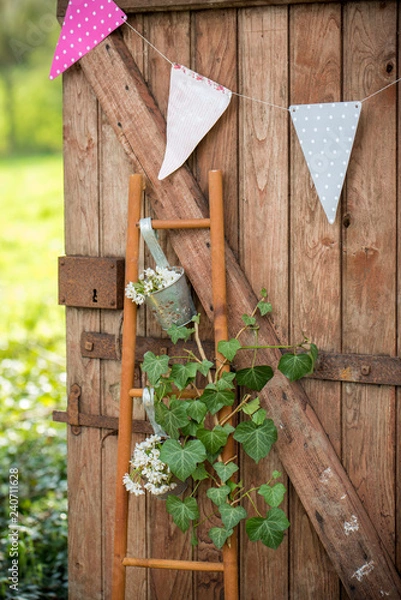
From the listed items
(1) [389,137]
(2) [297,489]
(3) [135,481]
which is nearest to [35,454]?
(3) [135,481]

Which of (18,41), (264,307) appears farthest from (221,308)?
(18,41)

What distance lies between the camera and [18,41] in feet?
23.2

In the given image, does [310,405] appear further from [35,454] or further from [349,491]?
[35,454]

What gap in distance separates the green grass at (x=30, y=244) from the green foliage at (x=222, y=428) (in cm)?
415

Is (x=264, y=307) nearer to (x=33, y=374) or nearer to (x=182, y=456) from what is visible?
(x=182, y=456)

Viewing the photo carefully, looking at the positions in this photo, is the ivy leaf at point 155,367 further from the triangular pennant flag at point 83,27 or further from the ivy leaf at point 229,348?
the triangular pennant flag at point 83,27

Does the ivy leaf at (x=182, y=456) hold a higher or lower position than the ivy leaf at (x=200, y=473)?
higher

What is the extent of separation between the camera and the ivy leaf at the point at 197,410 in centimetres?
214

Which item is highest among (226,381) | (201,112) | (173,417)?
(201,112)

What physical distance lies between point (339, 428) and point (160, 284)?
0.73 meters

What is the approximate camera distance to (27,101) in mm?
9438

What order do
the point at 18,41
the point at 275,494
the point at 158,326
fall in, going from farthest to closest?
the point at 18,41
the point at 158,326
the point at 275,494

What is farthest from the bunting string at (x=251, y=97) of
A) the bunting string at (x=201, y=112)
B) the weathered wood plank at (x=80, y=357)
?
the weathered wood plank at (x=80, y=357)

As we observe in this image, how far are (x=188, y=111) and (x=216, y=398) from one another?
914 mm
